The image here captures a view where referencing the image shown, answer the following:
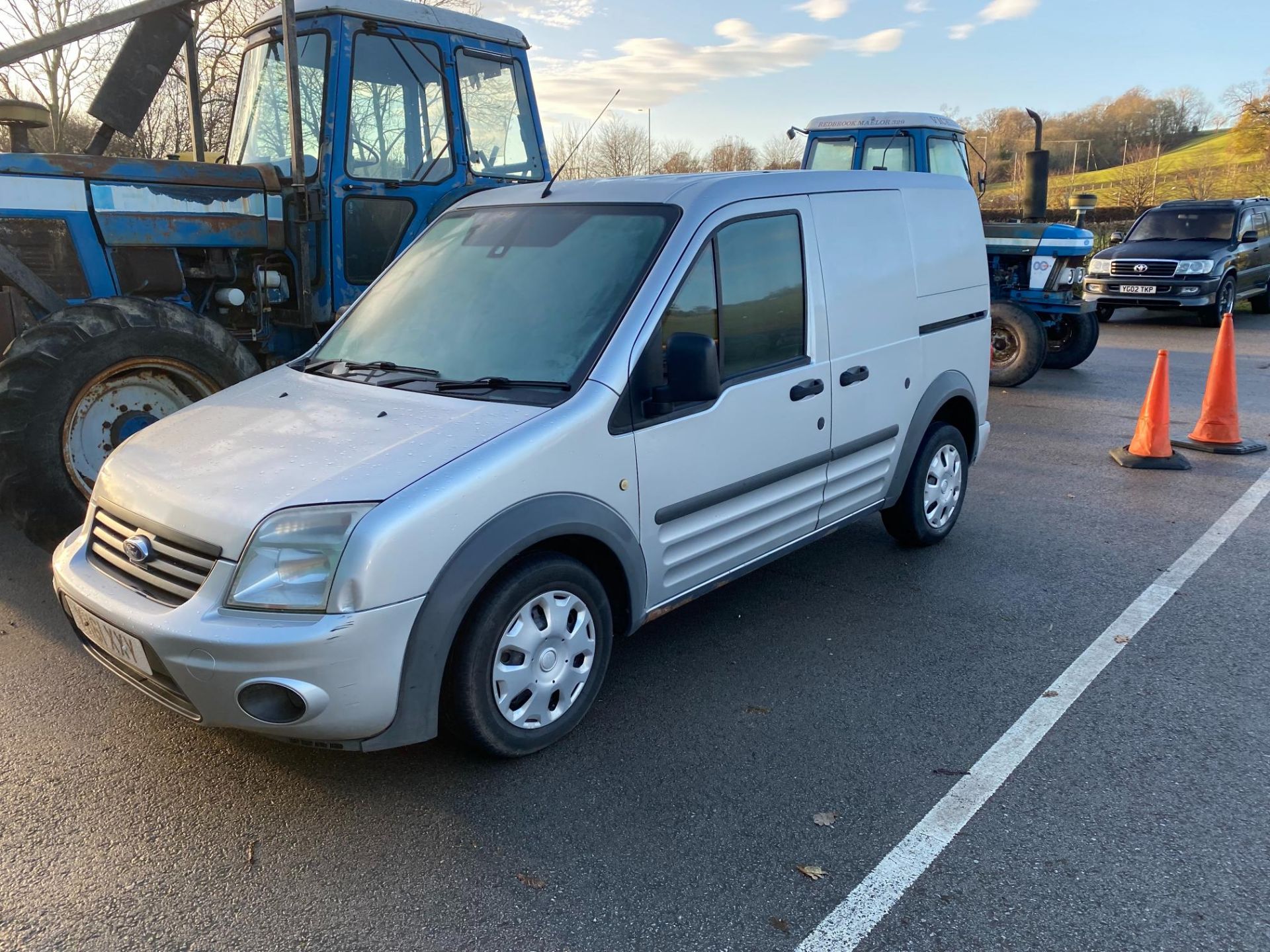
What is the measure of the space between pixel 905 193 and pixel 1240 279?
13.4m

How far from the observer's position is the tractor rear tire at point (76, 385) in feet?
14.9

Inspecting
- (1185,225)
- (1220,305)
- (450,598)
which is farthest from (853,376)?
(1185,225)

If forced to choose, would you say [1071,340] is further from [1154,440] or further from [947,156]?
[1154,440]

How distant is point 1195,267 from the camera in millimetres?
14352

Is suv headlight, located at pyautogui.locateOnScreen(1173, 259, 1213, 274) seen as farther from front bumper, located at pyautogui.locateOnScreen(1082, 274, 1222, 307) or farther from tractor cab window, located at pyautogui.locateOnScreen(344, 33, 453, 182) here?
tractor cab window, located at pyautogui.locateOnScreen(344, 33, 453, 182)

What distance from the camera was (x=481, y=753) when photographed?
3143 mm

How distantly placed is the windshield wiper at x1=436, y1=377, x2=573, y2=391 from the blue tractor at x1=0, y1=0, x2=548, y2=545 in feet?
7.59

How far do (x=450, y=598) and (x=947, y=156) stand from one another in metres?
9.41

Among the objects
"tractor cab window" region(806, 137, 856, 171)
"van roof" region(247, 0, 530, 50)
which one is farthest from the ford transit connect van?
"tractor cab window" region(806, 137, 856, 171)

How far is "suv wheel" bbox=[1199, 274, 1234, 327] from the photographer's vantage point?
14.7m

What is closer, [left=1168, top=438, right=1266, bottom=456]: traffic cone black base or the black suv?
[left=1168, top=438, right=1266, bottom=456]: traffic cone black base

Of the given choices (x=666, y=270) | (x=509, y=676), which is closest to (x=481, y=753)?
(x=509, y=676)

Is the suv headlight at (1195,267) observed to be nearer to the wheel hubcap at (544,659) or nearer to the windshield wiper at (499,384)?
the windshield wiper at (499,384)

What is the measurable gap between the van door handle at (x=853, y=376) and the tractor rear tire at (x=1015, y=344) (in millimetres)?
6670
